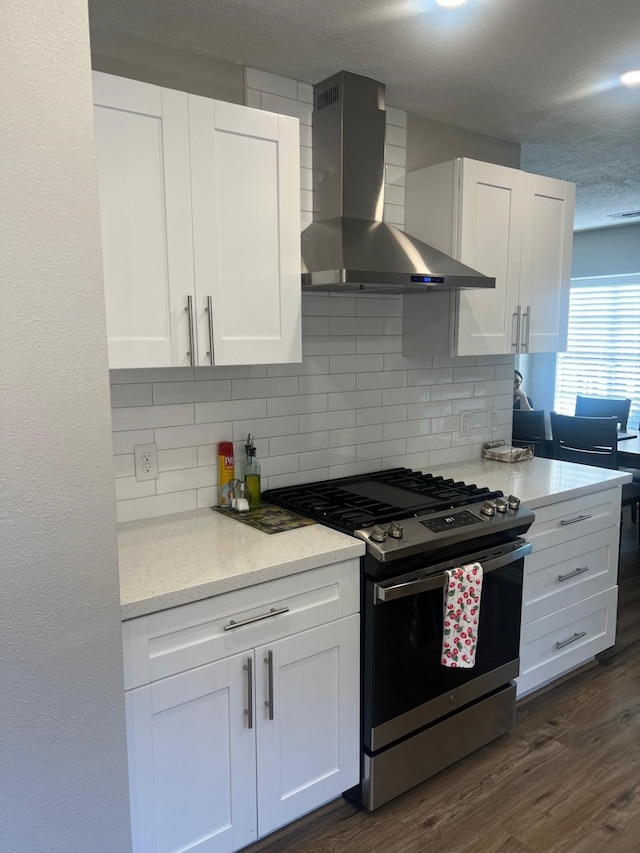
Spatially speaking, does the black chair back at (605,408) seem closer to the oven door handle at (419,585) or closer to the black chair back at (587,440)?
the black chair back at (587,440)

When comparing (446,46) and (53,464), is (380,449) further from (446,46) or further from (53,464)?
(53,464)

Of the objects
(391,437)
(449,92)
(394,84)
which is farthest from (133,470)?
(449,92)

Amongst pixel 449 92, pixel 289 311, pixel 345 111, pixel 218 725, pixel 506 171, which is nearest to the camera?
pixel 218 725

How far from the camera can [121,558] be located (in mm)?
1828

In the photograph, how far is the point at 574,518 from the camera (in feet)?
8.99

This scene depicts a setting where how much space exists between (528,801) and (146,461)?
1.78 metres

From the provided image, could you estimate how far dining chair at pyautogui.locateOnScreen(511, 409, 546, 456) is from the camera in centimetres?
486

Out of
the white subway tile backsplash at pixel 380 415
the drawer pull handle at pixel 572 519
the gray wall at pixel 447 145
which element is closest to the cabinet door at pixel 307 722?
the white subway tile backsplash at pixel 380 415

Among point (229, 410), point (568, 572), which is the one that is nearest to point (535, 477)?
point (568, 572)

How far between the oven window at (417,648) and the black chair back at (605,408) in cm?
376

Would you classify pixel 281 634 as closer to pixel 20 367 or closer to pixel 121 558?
pixel 121 558

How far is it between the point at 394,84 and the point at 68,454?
6.71ft

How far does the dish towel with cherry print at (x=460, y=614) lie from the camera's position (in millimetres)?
2131

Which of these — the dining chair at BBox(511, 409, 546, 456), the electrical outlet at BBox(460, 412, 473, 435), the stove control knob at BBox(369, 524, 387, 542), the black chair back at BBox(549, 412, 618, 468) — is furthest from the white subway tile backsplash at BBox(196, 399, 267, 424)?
the dining chair at BBox(511, 409, 546, 456)
